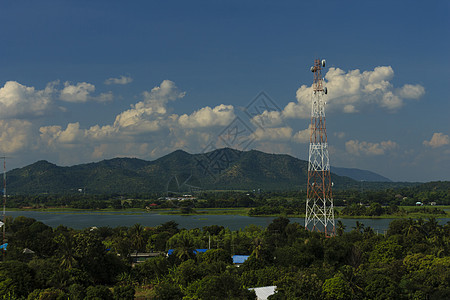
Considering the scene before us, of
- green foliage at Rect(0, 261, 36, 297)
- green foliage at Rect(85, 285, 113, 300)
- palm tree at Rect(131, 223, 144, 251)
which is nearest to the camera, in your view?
green foliage at Rect(85, 285, 113, 300)

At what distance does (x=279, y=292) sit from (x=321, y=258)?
1533cm

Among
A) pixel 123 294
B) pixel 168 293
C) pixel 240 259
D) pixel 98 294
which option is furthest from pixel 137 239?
pixel 168 293

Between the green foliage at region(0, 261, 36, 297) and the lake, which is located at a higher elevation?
the green foliage at region(0, 261, 36, 297)

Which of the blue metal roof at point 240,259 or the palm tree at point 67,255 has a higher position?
the palm tree at point 67,255

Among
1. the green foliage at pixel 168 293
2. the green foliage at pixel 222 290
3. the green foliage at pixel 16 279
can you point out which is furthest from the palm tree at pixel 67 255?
the green foliage at pixel 222 290

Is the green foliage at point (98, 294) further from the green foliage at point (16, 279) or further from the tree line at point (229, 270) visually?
the green foliage at point (16, 279)

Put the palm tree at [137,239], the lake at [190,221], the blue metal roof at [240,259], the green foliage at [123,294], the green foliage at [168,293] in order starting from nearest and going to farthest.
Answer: the green foliage at [168,293], the green foliage at [123,294], the blue metal roof at [240,259], the palm tree at [137,239], the lake at [190,221]

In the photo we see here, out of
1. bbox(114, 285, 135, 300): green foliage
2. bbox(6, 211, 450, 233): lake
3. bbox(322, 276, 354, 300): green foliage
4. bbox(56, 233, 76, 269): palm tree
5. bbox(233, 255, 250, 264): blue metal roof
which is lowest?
bbox(6, 211, 450, 233): lake

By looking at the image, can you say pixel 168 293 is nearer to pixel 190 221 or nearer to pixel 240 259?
pixel 240 259

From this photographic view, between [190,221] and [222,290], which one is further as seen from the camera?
[190,221]

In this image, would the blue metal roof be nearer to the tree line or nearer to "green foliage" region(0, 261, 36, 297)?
the tree line

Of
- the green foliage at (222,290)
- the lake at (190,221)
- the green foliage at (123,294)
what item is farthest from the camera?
the lake at (190,221)

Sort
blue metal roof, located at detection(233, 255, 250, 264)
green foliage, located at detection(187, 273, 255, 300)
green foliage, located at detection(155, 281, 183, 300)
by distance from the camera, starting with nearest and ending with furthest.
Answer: green foliage, located at detection(187, 273, 255, 300) < green foliage, located at detection(155, 281, 183, 300) < blue metal roof, located at detection(233, 255, 250, 264)

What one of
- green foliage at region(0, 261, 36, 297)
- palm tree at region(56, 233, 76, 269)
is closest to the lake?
palm tree at region(56, 233, 76, 269)
